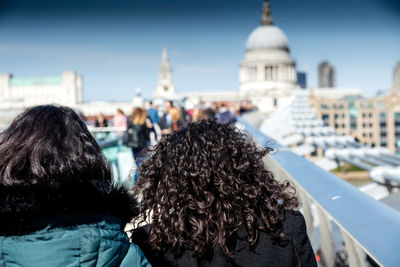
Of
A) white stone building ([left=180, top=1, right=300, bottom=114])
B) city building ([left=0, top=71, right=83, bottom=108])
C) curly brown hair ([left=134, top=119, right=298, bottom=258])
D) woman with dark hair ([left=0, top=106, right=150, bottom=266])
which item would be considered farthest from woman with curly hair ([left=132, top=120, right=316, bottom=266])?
city building ([left=0, top=71, right=83, bottom=108])

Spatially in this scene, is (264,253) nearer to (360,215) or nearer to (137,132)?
(360,215)

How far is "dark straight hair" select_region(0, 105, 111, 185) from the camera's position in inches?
55.7

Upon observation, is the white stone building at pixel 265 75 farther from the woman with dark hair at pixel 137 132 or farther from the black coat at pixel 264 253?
the black coat at pixel 264 253

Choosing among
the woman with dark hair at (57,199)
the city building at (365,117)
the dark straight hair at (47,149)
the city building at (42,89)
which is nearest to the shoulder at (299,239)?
the woman with dark hair at (57,199)

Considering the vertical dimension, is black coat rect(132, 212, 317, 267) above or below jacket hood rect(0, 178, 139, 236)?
below

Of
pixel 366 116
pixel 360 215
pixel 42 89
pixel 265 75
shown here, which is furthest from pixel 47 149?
pixel 42 89

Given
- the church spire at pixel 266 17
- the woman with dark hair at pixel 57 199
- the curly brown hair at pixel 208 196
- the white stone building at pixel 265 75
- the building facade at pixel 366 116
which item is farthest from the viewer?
the church spire at pixel 266 17

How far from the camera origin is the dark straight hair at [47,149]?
1.42m

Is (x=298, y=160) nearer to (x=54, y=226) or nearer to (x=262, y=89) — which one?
(x=54, y=226)

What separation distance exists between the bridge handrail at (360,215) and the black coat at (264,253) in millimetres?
122

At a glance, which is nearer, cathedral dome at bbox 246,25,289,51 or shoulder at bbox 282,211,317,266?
shoulder at bbox 282,211,317,266

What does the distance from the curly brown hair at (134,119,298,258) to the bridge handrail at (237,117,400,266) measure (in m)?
0.19

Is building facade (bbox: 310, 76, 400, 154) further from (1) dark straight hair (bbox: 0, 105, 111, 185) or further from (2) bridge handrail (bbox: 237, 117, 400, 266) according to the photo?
(1) dark straight hair (bbox: 0, 105, 111, 185)

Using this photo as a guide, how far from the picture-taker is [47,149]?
4.74 ft
